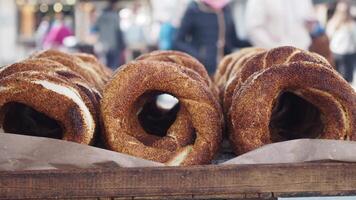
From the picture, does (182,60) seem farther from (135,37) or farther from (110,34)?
(135,37)

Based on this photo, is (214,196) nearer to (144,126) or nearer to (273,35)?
(144,126)

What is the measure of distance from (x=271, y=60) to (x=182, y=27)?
326 centimetres

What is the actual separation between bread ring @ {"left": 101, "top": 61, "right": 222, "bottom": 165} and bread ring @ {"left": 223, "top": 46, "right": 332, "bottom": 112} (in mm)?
233

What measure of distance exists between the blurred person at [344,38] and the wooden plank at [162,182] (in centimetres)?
759

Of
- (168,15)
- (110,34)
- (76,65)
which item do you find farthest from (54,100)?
(110,34)

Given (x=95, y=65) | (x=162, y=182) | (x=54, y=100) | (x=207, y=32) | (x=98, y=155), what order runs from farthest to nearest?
(x=207, y=32) → (x=95, y=65) → (x=54, y=100) → (x=98, y=155) → (x=162, y=182)

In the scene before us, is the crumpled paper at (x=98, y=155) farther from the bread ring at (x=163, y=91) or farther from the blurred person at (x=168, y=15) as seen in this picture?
the blurred person at (x=168, y=15)

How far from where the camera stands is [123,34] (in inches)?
384

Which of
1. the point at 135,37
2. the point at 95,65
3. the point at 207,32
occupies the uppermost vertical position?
the point at 95,65

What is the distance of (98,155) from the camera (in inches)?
65.8

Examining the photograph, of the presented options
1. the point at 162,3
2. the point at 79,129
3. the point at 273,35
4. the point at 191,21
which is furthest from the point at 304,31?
the point at 79,129

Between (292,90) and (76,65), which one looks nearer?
(292,90)

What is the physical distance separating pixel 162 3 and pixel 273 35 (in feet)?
4.59

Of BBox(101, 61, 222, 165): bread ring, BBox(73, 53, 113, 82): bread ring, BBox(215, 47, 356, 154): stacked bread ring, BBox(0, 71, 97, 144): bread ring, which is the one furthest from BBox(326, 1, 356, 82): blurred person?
BBox(0, 71, 97, 144): bread ring
